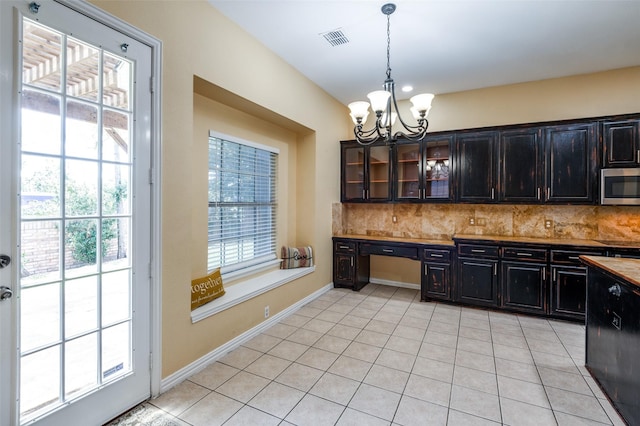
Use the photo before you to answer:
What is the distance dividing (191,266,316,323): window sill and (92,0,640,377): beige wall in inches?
3.5

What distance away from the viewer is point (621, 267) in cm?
207

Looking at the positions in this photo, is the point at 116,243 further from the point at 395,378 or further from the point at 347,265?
the point at 347,265

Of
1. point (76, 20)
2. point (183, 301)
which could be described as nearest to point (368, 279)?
point (183, 301)

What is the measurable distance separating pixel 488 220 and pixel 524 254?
0.83 m

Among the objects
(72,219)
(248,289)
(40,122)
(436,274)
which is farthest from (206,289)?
(436,274)

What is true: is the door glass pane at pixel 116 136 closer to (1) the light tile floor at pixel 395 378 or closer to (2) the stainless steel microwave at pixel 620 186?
(1) the light tile floor at pixel 395 378

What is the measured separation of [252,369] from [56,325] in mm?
1437

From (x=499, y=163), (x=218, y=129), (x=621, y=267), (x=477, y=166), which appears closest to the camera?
(x=621, y=267)

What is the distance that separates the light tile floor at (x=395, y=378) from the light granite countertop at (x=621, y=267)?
95cm

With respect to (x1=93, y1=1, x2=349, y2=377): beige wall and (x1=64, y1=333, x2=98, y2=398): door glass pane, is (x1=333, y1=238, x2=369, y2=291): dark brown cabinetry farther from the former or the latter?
(x1=64, y1=333, x2=98, y2=398): door glass pane

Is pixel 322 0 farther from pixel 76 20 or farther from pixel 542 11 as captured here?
pixel 542 11

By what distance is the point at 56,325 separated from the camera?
1.69 meters

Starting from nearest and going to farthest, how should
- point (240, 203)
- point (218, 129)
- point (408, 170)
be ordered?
point (218, 129), point (240, 203), point (408, 170)

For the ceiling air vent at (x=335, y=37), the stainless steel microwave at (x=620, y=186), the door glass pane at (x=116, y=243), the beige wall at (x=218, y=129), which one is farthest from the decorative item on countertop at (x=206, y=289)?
the stainless steel microwave at (x=620, y=186)
